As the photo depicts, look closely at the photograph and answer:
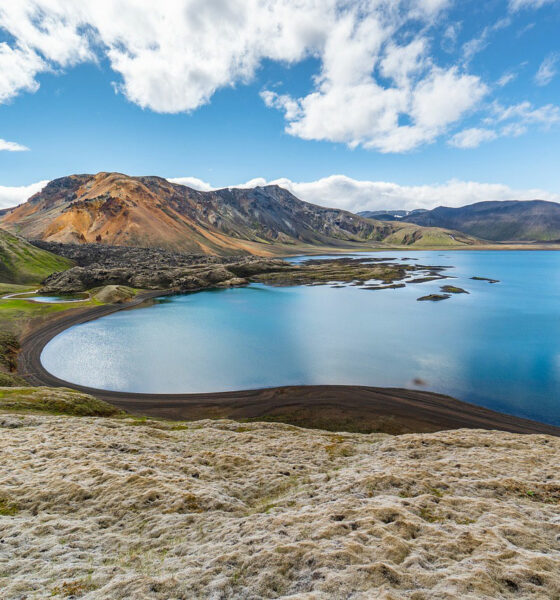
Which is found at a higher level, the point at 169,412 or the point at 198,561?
the point at 198,561

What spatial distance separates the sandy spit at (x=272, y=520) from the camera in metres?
7.51

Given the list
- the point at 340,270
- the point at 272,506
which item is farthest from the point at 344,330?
the point at 340,270

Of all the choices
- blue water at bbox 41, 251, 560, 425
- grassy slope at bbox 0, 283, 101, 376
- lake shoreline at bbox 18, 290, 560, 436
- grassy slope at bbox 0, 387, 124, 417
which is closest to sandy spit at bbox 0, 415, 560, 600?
grassy slope at bbox 0, 387, 124, 417

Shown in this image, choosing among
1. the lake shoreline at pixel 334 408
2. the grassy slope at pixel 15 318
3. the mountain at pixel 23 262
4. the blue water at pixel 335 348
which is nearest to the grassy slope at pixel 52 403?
the lake shoreline at pixel 334 408

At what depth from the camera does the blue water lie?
38.1 m

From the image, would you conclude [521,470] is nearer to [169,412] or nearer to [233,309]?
[169,412]

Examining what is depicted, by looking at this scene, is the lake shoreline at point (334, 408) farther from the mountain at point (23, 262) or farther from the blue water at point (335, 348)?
the mountain at point (23, 262)

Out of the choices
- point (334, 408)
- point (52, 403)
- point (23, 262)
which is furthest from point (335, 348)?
point (23, 262)

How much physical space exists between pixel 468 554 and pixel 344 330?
55.3 metres

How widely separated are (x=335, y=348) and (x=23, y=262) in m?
141

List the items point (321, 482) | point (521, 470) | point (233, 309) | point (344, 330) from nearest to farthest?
1. point (321, 482)
2. point (521, 470)
3. point (344, 330)
4. point (233, 309)

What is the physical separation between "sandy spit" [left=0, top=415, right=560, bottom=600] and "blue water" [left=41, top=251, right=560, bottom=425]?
19.5 meters

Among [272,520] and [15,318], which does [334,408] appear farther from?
[15,318]

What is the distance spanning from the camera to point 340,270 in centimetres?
15788
